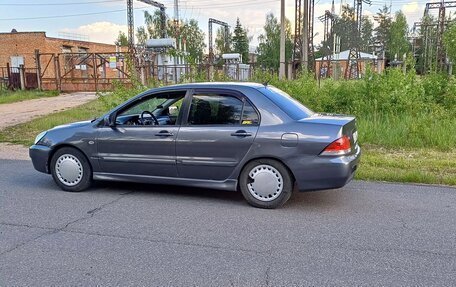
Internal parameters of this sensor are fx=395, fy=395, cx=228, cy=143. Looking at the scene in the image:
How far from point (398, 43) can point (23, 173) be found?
66934mm

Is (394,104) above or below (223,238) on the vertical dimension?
above

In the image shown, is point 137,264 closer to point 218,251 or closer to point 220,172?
point 218,251

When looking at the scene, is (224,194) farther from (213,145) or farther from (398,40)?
(398,40)

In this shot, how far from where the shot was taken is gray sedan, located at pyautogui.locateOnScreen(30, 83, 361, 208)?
4918 millimetres

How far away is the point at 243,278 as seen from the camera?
3352 millimetres

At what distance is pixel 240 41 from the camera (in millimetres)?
83938

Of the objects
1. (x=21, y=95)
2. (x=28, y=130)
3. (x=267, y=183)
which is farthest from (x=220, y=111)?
(x=21, y=95)

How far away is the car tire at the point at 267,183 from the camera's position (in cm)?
504

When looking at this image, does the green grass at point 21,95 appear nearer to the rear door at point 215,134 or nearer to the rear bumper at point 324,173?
the rear door at point 215,134

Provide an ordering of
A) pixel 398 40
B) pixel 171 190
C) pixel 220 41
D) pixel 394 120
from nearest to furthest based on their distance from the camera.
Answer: pixel 171 190, pixel 394 120, pixel 398 40, pixel 220 41

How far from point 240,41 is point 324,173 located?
269 ft

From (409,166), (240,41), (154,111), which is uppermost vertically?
(240,41)

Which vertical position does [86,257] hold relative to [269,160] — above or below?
below

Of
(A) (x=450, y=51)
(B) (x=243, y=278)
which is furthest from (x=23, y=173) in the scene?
(A) (x=450, y=51)
